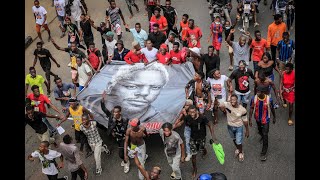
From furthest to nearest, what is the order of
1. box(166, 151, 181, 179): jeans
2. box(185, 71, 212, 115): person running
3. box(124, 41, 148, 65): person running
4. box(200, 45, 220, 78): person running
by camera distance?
box(124, 41, 148, 65): person running < box(200, 45, 220, 78): person running < box(185, 71, 212, 115): person running < box(166, 151, 181, 179): jeans

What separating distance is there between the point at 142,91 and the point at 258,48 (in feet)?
9.36

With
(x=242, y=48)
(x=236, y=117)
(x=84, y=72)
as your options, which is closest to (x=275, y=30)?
(x=242, y=48)

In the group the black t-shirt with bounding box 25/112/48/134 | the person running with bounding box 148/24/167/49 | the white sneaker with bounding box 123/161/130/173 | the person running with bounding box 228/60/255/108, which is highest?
the person running with bounding box 148/24/167/49

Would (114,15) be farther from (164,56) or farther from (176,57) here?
(176,57)

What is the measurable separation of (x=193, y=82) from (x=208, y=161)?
5.29 feet

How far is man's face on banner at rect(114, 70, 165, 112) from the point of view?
8977mm

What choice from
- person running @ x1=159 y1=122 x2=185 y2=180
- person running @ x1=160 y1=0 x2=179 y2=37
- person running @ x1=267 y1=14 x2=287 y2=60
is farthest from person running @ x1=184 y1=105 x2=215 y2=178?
person running @ x1=160 y1=0 x2=179 y2=37

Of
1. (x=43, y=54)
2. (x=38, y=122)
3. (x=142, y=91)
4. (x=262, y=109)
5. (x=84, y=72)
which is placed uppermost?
(x=43, y=54)

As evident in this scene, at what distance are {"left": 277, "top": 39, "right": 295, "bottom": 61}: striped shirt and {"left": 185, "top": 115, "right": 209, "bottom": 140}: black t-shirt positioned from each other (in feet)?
10.3

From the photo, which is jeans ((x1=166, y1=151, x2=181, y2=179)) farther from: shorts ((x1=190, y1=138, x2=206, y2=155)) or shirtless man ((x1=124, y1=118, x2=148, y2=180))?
shirtless man ((x1=124, y1=118, x2=148, y2=180))

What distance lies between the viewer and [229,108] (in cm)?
799

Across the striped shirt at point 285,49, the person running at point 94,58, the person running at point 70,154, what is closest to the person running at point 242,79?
the striped shirt at point 285,49

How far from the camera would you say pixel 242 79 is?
900 cm
